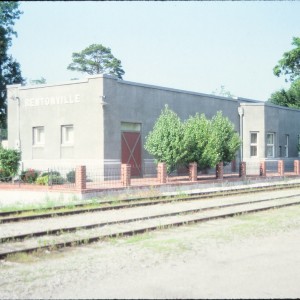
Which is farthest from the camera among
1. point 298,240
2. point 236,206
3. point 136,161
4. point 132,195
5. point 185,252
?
point 136,161

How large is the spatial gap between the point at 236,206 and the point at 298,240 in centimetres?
640

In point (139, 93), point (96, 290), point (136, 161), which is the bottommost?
point (96, 290)

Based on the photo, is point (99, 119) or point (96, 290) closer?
point (96, 290)

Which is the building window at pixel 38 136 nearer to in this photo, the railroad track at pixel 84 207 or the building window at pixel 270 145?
the railroad track at pixel 84 207

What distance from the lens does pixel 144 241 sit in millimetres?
9500

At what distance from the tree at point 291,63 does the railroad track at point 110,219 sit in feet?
97.9

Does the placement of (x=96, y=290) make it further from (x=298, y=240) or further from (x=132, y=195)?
(x=132, y=195)

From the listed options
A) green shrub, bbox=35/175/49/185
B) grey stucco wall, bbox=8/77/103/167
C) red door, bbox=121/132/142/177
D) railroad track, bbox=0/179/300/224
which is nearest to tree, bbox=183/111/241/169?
red door, bbox=121/132/142/177

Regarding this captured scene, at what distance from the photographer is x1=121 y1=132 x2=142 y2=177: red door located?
25125mm

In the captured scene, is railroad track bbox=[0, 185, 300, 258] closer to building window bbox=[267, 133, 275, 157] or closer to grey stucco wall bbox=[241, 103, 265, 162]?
grey stucco wall bbox=[241, 103, 265, 162]

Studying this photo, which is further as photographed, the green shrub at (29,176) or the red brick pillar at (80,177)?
the green shrub at (29,176)

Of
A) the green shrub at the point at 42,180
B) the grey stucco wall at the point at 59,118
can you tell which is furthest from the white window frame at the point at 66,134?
the green shrub at the point at 42,180

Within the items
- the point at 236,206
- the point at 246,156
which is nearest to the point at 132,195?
the point at 236,206

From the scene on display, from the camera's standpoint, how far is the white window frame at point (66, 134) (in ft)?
83.2
